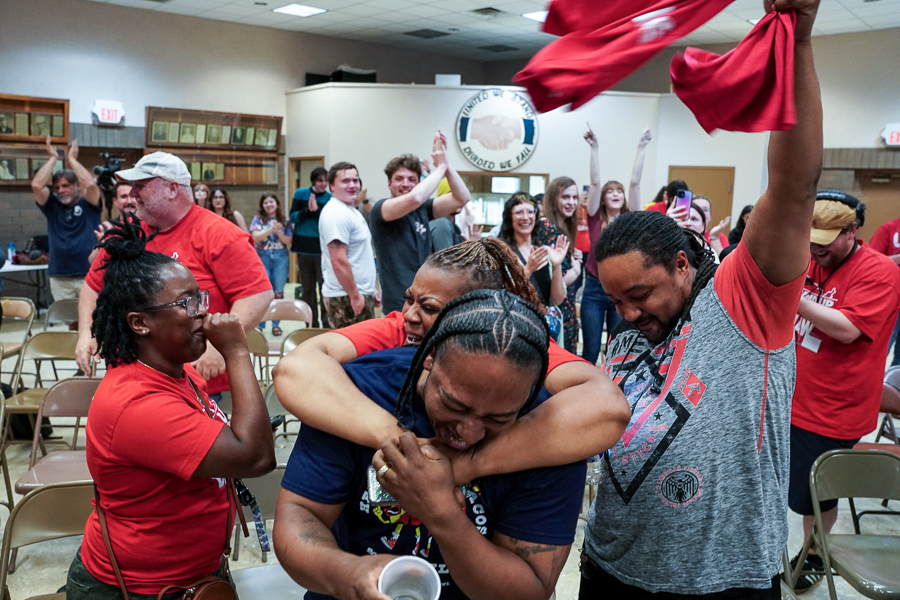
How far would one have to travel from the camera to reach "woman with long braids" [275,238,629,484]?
3.07 feet

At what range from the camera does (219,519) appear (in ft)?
5.48

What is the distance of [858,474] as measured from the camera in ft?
8.21

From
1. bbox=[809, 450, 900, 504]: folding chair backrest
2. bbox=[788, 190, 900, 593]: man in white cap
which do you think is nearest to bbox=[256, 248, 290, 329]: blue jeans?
bbox=[788, 190, 900, 593]: man in white cap

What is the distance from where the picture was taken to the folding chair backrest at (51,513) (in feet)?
6.59

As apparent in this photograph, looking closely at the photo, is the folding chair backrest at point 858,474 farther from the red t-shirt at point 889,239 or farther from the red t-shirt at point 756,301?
the red t-shirt at point 889,239

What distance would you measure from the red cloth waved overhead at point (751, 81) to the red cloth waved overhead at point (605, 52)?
0.06m

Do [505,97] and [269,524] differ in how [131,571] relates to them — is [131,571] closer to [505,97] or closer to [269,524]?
[269,524]

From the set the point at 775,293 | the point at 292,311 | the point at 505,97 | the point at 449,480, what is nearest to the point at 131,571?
the point at 449,480

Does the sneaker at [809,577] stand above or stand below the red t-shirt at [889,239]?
below

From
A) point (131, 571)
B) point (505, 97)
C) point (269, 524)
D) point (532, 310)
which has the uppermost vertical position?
point (505, 97)

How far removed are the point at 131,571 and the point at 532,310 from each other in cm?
128

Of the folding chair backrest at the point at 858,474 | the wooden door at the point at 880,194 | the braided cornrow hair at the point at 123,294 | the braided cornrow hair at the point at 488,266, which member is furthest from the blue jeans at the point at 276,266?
the wooden door at the point at 880,194

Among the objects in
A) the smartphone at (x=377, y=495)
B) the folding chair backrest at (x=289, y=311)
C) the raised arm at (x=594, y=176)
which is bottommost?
the folding chair backrest at (x=289, y=311)

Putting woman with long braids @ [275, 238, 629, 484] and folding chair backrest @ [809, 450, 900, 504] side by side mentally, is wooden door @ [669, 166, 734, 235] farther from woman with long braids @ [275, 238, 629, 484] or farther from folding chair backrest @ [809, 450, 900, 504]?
woman with long braids @ [275, 238, 629, 484]
